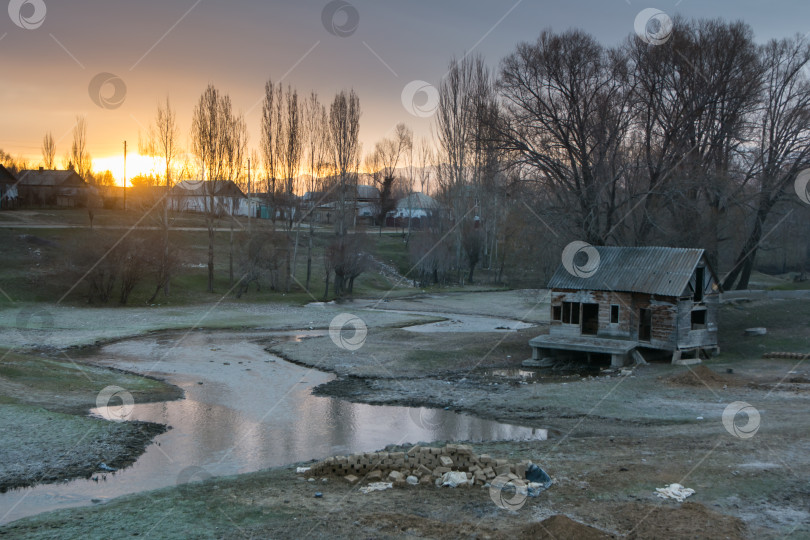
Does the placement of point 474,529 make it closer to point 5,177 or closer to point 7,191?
point 7,191

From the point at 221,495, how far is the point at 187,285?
146 feet

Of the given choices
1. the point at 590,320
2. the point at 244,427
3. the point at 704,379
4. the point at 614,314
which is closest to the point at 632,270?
the point at 614,314

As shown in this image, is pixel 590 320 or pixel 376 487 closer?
pixel 376 487

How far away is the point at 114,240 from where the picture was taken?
49750 millimetres

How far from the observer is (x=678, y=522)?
1088 cm

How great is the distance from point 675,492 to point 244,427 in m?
11.7

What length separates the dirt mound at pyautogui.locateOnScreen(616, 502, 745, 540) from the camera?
1041 cm

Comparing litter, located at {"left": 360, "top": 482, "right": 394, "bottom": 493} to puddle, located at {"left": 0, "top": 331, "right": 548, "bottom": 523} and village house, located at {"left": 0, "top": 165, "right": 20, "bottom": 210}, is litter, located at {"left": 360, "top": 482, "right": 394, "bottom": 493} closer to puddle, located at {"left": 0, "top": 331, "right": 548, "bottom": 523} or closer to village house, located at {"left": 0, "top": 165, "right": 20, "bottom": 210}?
puddle, located at {"left": 0, "top": 331, "right": 548, "bottom": 523}

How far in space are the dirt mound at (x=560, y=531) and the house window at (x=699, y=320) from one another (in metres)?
21.6

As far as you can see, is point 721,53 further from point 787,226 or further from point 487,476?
point 487,476

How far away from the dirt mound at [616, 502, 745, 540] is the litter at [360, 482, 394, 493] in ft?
14.0

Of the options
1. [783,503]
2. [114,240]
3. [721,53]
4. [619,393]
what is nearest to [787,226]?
[721,53]

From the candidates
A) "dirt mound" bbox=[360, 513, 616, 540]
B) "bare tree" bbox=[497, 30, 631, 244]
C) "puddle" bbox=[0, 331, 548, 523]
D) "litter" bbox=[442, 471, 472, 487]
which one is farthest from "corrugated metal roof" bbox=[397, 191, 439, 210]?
"dirt mound" bbox=[360, 513, 616, 540]

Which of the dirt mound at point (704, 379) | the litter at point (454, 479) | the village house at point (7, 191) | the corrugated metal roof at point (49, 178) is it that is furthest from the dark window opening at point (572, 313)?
the corrugated metal roof at point (49, 178)
